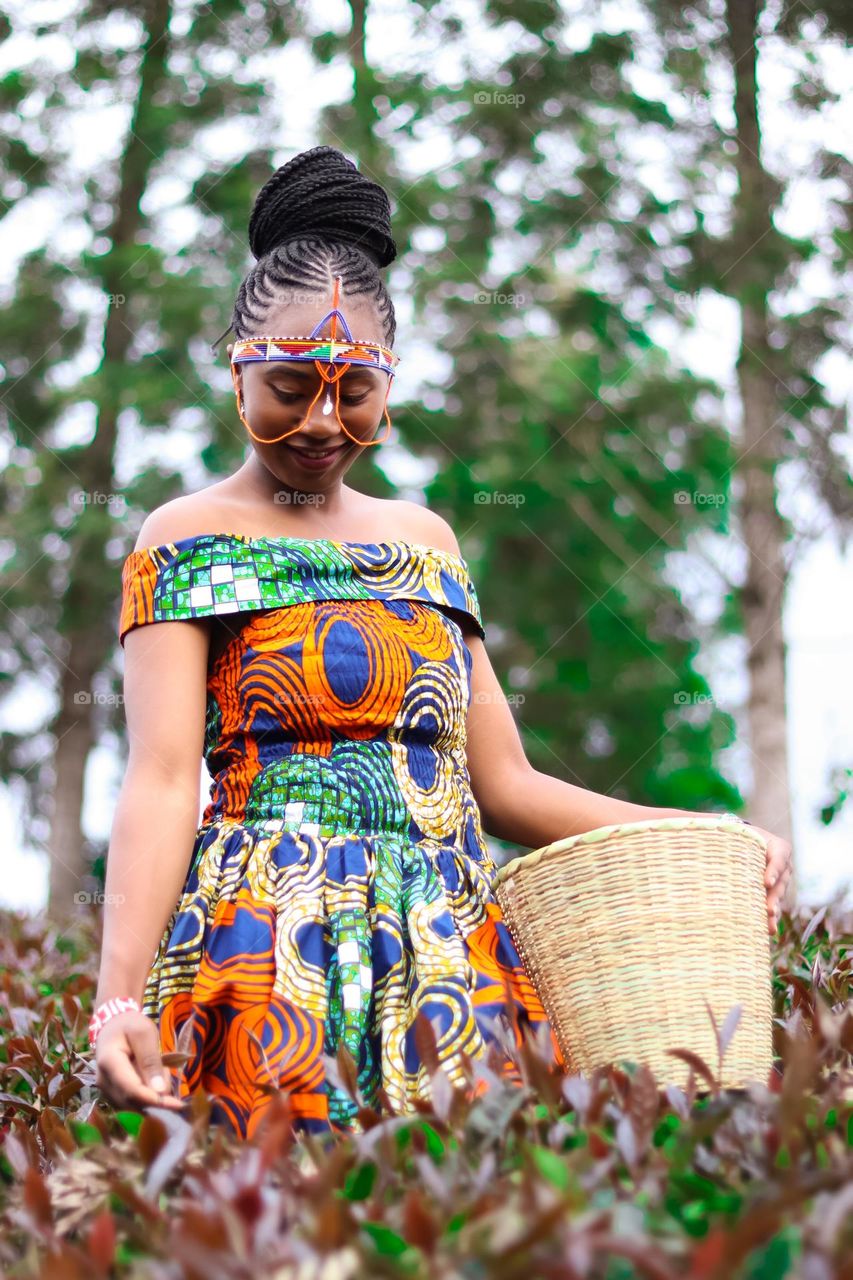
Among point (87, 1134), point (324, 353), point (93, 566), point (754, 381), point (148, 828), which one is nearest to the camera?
point (87, 1134)

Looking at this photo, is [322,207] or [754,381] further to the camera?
[754,381]

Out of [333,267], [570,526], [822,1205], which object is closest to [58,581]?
[570,526]

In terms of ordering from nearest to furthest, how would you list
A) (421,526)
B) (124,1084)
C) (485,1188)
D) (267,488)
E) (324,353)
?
(485,1188) → (124,1084) → (324,353) → (267,488) → (421,526)

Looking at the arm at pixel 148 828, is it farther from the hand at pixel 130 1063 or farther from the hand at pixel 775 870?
the hand at pixel 775 870

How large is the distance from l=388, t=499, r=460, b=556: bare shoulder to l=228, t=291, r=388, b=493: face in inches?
7.7

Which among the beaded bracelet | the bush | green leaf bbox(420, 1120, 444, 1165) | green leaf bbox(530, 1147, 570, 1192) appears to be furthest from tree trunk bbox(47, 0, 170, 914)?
green leaf bbox(530, 1147, 570, 1192)

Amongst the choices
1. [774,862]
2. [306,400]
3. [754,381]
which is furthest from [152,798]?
[754,381]

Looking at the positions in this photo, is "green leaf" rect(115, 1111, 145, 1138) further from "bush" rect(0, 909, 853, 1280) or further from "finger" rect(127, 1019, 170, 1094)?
"finger" rect(127, 1019, 170, 1094)

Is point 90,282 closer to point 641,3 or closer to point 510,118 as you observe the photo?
point 510,118

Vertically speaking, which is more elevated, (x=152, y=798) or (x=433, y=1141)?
(x=152, y=798)

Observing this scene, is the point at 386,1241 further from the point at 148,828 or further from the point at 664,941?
the point at 148,828

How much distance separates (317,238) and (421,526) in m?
0.52

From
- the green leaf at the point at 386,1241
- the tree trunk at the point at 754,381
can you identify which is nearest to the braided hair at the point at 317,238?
the green leaf at the point at 386,1241

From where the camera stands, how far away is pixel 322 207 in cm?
Answer: 241
